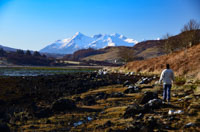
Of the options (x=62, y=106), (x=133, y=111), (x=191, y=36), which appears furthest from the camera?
(x=191, y=36)

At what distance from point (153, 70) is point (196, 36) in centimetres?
2003

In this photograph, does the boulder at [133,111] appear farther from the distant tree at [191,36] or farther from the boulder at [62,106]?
the distant tree at [191,36]

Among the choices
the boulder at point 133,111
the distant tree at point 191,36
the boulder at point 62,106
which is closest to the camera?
the boulder at point 133,111

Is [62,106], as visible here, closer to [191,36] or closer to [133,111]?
[133,111]

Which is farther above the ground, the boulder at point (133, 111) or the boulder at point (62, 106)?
the boulder at point (133, 111)

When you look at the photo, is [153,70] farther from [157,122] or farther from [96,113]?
[157,122]

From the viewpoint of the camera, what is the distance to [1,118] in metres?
14.4

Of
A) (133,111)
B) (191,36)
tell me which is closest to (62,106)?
(133,111)

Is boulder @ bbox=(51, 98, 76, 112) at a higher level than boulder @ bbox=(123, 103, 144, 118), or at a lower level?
lower

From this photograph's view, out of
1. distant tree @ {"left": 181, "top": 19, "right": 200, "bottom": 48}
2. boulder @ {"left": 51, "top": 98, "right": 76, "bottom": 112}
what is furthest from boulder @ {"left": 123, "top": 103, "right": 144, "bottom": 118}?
distant tree @ {"left": 181, "top": 19, "right": 200, "bottom": 48}

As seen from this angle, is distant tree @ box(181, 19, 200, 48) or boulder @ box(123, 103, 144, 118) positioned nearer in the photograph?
boulder @ box(123, 103, 144, 118)

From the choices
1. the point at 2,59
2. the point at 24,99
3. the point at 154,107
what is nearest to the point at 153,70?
the point at 24,99

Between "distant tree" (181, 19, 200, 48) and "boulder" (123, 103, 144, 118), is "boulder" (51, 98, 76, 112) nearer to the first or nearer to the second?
"boulder" (123, 103, 144, 118)

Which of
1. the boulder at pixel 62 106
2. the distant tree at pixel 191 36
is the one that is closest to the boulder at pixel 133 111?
the boulder at pixel 62 106
